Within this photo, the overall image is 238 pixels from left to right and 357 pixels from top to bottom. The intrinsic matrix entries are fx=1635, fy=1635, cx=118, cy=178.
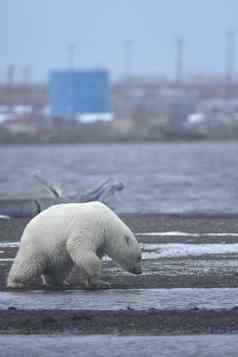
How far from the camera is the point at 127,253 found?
1403 centimetres

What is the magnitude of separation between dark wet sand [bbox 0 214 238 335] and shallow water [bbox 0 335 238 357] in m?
0.25

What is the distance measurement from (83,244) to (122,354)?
2.88 metres

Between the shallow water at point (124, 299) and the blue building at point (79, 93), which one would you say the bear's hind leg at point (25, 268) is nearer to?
the shallow water at point (124, 299)

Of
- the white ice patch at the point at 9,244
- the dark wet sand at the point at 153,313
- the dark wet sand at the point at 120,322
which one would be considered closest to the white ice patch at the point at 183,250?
the dark wet sand at the point at 153,313

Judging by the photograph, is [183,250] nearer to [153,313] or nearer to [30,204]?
[153,313]

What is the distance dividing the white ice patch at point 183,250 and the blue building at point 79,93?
382 feet

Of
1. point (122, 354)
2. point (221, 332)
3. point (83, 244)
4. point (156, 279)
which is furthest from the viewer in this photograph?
point (156, 279)

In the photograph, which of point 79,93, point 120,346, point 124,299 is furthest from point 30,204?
point 79,93

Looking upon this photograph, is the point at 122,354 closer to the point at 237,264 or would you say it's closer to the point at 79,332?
the point at 79,332

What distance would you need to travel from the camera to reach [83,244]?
45.1 feet

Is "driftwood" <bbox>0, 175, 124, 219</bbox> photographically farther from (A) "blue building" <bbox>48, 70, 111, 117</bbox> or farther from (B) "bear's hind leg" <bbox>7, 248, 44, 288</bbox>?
(A) "blue building" <bbox>48, 70, 111, 117</bbox>

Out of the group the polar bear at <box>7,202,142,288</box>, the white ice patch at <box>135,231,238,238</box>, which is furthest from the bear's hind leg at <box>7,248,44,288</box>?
→ the white ice patch at <box>135,231,238,238</box>

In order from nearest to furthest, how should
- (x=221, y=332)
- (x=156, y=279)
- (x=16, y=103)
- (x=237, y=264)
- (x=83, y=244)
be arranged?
(x=221, y=332)
(x=83, y=244)
(x=156, y=279)
(x=237, y=264)
(x=16, y=103)

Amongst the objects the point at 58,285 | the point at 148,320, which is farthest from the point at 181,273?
the point at 148,320
